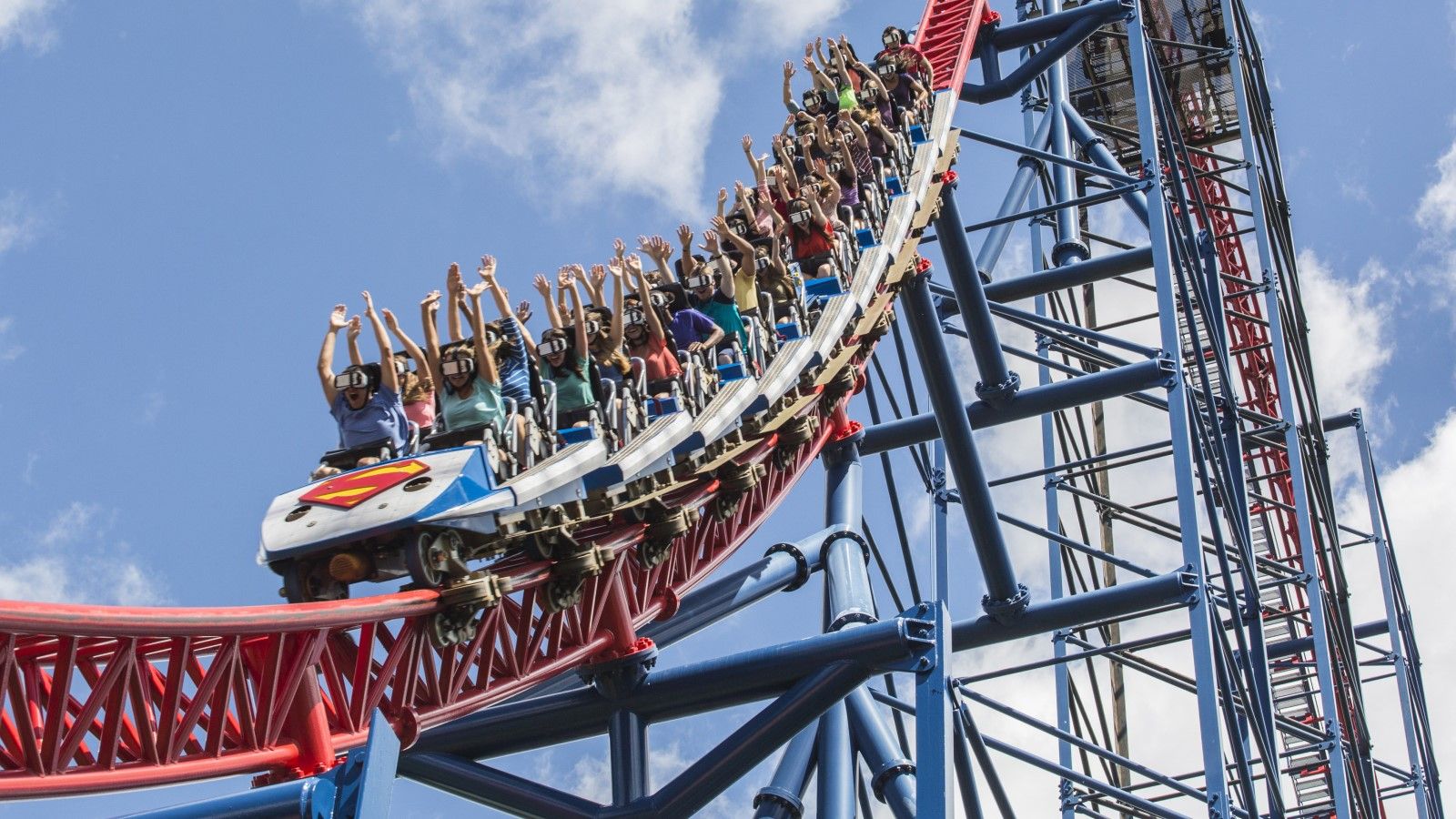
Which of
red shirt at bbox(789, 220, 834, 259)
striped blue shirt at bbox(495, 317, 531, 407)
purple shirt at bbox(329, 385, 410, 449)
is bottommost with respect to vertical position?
purple shirt at bbox(329, 385, 410, 449)

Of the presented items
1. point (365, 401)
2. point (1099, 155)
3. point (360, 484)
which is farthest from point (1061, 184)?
point (360, 484)

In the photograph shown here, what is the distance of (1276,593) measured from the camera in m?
15.4

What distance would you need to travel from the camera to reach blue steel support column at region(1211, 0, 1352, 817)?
9789 millimetres

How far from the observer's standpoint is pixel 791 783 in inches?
303

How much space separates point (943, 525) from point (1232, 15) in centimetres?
520

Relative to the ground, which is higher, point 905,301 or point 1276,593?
point 1276,593

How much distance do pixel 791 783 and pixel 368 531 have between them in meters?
2.89

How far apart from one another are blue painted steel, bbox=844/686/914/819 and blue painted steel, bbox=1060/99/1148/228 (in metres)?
4.21

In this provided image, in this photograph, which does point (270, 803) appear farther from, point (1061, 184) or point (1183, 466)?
point (1061, 184)

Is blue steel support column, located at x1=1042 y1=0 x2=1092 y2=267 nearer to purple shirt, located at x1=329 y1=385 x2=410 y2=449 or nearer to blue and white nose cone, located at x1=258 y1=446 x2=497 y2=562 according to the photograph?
purple shirt, located at x1=329 y1=385 x2=410 y2=449

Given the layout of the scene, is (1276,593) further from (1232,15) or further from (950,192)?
(950,192)

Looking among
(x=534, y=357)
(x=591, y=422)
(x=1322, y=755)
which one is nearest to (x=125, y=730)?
(x=591, y=422)

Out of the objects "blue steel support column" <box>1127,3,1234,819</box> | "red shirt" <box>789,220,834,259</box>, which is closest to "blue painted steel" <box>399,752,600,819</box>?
"blue steel support column" <box>1127,3,1234,819</box>

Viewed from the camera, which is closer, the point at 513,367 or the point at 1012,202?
the point at 513,367
